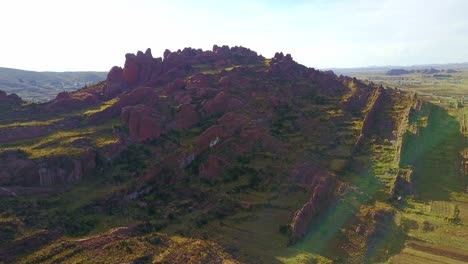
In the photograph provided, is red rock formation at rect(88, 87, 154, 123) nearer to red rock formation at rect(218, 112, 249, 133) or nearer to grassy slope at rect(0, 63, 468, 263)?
grassy slope at rect(0, 63, 468, 263)

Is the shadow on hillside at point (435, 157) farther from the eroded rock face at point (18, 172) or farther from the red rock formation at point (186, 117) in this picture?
the eroded rock face at point (18, 172)

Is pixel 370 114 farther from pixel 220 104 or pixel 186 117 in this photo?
pixel 186 117

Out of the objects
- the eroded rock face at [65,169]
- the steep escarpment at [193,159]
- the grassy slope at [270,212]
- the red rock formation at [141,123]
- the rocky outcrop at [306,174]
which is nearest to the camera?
the grassy slope at [270,212]

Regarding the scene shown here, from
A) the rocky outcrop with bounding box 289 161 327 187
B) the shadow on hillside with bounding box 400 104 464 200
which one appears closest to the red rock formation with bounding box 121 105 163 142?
the rocky outcrop with bounding box 289 161 327 187

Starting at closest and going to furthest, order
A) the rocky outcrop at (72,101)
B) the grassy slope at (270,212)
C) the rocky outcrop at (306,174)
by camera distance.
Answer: the grassy slope at (270,212) → the rocky outcrop at (306,174) → the rocky outcrop at (72,101)

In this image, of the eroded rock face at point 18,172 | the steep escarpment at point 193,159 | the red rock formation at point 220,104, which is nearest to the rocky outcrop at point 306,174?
the steep escarpment at point 193,159

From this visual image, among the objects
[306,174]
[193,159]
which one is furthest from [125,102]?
[306,174]

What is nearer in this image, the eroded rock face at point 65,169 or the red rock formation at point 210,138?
the eroded rock face at point 65,169
